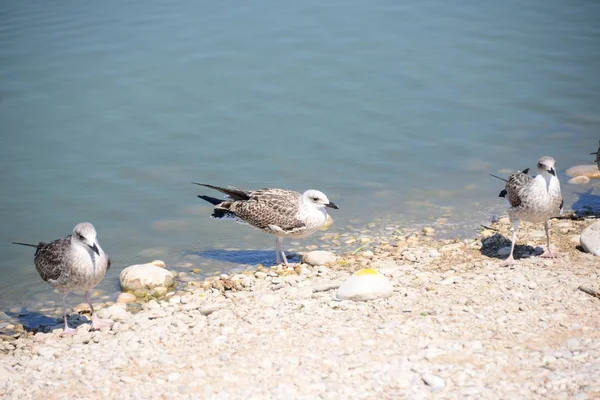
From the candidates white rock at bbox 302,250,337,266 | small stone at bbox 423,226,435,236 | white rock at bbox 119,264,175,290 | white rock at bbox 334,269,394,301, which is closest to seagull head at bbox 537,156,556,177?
small stone at bbox 423,226,435,236

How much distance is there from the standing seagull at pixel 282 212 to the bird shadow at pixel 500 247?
6.50ft

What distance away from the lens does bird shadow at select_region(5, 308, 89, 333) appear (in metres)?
9.45

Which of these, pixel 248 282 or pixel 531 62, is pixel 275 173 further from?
pixel 531 62

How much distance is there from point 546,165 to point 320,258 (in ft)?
9.83

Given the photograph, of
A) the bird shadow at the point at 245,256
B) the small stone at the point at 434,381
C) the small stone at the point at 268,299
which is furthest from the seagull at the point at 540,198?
the small stone at the point at 434,381

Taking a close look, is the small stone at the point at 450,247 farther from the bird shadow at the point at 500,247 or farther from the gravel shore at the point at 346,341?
the gravel shore at the point at 346,341

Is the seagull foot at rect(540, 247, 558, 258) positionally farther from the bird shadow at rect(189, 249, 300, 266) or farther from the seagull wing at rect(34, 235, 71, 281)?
the seagull wing at rect(34, 235, 71, 281)

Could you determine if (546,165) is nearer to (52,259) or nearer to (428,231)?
(428,231)

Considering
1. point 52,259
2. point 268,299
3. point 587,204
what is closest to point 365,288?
point 268,299

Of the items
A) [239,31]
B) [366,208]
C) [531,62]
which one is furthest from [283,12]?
[366,208]

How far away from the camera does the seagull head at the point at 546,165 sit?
9.33 metres

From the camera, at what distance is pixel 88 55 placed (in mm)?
18016

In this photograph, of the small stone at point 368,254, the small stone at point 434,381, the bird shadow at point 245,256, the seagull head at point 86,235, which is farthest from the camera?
the bird shadow at point 245,256

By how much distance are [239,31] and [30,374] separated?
502 inches
